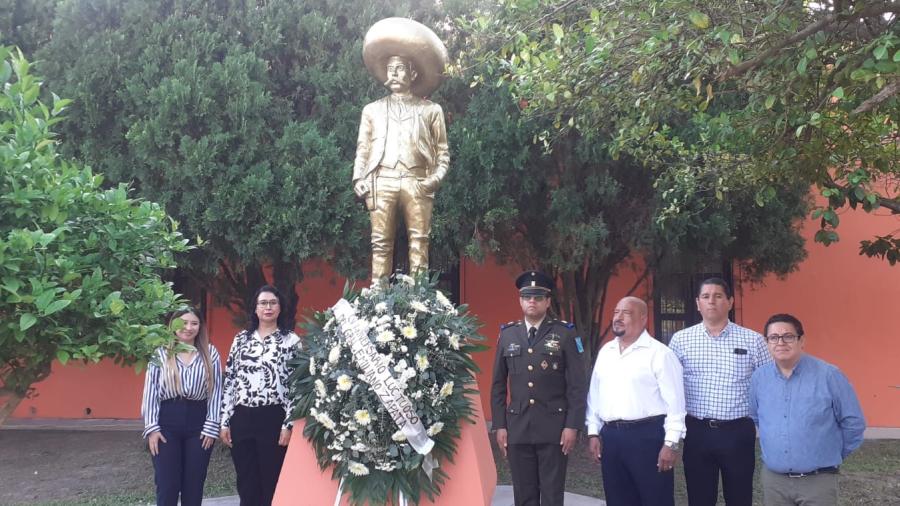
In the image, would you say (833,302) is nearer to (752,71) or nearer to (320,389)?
(752,71)

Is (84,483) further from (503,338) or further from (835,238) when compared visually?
(835,238)

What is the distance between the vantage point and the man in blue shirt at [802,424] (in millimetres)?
3104

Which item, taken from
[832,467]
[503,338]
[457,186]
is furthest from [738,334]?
[457,186]

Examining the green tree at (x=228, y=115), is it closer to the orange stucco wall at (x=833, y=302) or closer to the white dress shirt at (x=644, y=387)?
the orange stucco wall at (x=833, y=302)

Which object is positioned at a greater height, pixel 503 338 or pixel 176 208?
pixel 176 208

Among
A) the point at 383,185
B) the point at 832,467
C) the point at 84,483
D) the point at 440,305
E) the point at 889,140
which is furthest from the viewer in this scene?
the point at 84,483

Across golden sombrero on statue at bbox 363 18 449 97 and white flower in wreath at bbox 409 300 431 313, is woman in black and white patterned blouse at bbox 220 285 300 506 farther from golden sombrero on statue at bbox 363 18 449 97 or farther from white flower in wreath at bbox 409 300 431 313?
golden sombrero on statue at bbox 363 18 449 97

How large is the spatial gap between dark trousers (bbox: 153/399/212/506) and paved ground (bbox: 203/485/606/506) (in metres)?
1.53

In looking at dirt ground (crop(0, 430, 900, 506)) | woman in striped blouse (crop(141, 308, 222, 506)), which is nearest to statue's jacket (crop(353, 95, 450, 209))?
woman in striped blouse (crop(141, 308, 222, 506))

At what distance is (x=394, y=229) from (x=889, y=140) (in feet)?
12.5

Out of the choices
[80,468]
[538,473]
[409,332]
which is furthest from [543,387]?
[80,468]

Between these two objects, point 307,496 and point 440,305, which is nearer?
point 307,496

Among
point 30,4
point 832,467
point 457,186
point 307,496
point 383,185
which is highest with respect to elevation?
point 30,4

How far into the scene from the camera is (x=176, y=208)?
20.9 ft
